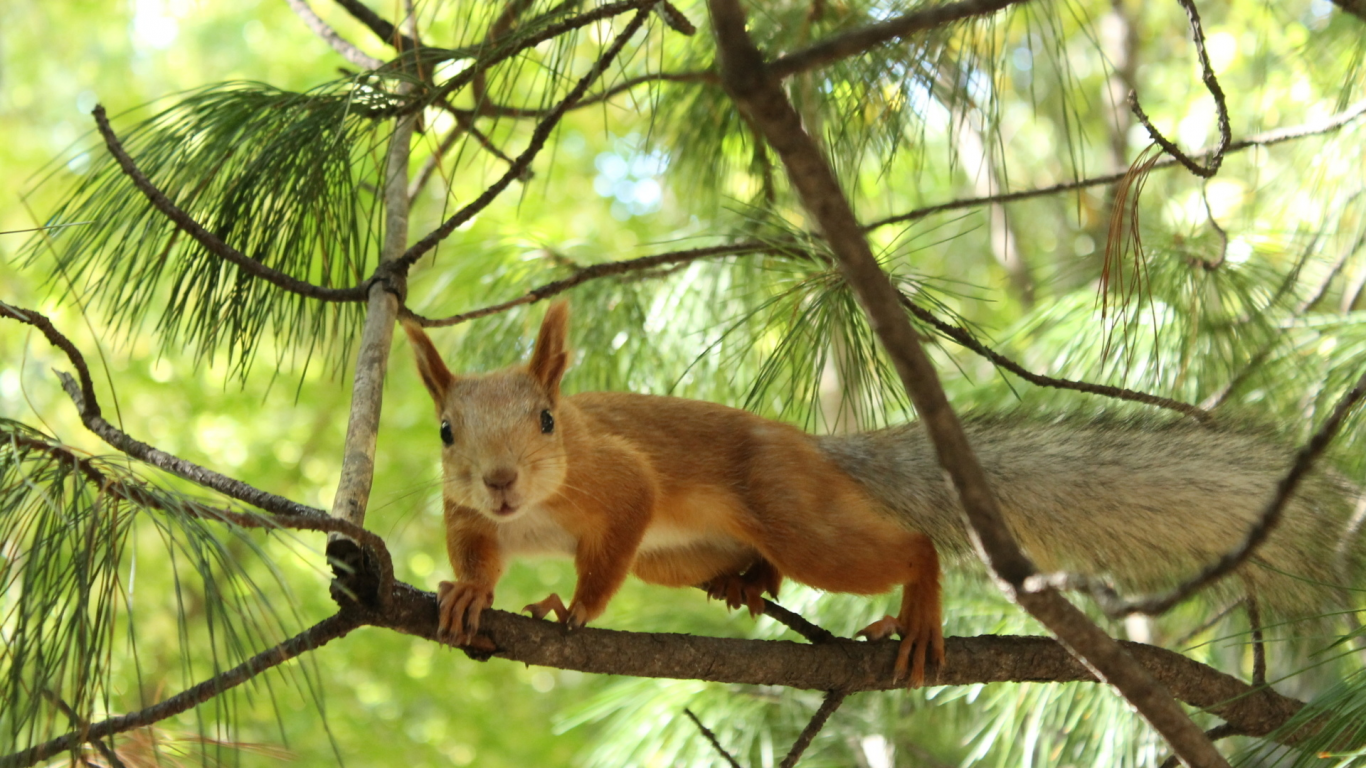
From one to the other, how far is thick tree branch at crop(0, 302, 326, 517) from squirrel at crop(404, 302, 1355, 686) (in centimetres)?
48

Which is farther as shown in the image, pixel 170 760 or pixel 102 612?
pixel 170 760

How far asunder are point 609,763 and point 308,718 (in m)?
2.32

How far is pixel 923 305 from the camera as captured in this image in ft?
5.32

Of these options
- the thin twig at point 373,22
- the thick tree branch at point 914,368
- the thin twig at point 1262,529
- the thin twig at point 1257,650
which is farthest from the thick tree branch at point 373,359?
the thin twig at point 1257,650

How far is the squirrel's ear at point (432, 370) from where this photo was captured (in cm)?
159

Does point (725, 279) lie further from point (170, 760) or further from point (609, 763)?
point (170, 760)

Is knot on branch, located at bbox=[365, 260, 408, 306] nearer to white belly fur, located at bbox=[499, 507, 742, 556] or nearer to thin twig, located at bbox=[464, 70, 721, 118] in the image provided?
thin twig, located at bbox=[464, 70, 721, 118]

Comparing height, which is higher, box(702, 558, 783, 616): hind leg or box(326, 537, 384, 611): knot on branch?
box(702, 558, 783, 616): hind leg

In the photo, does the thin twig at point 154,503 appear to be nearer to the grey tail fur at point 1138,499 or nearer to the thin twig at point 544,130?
the thin twig at point 544,130

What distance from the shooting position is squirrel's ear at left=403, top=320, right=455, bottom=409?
5.21ft

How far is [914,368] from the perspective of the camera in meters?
0.76

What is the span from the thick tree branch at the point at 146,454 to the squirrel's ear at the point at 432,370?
563 mm

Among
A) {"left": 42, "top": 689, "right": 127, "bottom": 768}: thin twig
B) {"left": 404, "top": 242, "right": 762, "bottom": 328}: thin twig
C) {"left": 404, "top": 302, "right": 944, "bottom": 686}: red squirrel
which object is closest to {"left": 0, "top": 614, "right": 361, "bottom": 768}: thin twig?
{"left": 42, "top": 689, "right": 127, "bottom": 768}: thin twig

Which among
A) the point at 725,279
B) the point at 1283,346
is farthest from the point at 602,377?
the point at 1283,346
